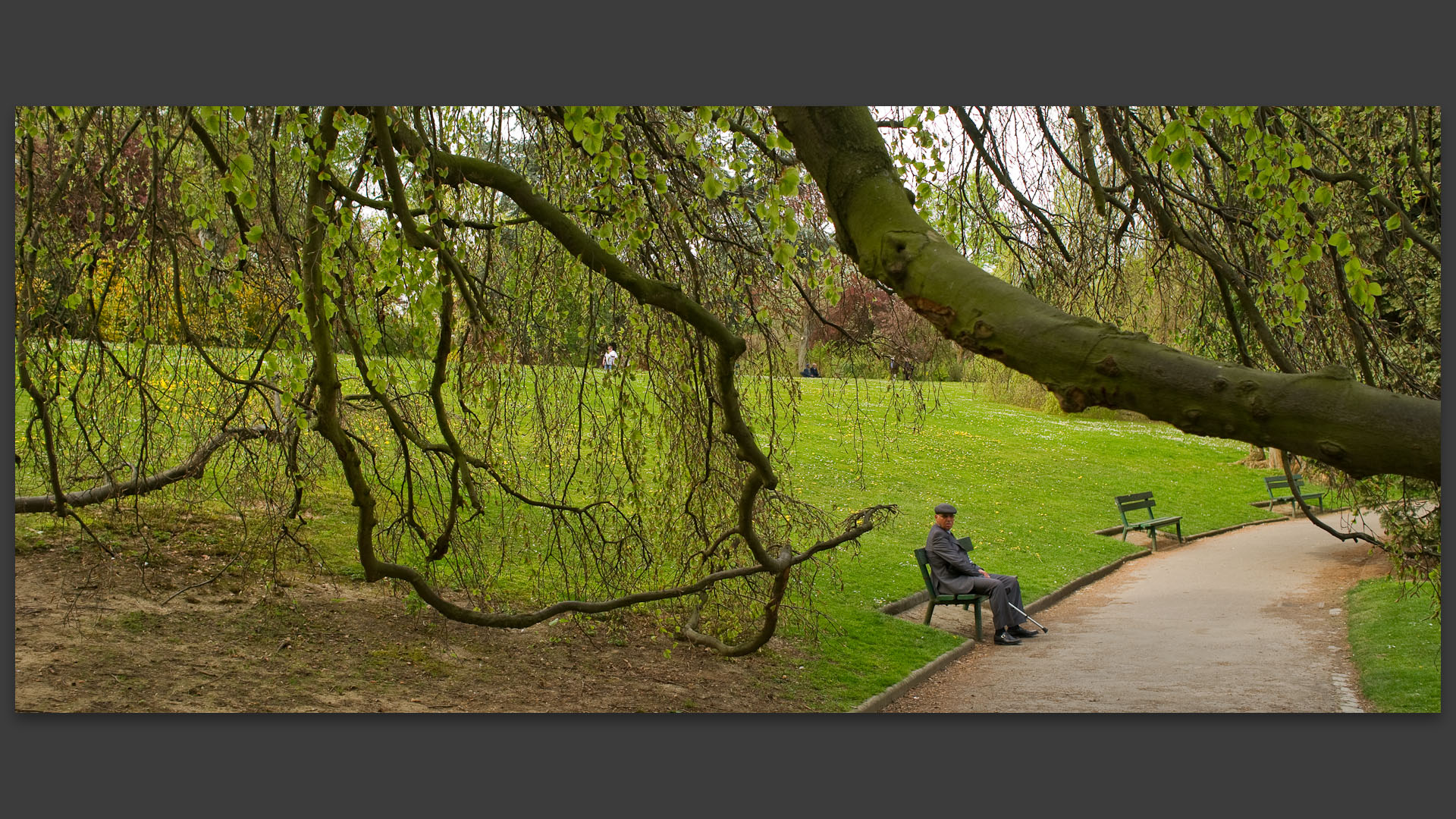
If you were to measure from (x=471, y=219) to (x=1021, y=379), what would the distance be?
216cm

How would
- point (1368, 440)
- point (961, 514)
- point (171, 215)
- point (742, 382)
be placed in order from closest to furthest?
point (1368, 440), point (171, 215), point (742, 382), point (961, 514)

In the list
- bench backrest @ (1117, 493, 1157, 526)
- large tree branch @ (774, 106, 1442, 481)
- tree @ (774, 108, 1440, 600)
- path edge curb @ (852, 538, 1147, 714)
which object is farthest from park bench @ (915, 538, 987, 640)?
large tree branch @ (774, 106, 1442, 481)

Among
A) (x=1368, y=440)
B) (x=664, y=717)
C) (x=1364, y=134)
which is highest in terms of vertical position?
(x=1364, y=134)

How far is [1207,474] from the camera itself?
17.8 ft

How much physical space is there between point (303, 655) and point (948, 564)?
2.52 m

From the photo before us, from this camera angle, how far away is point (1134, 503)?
525 centimetres

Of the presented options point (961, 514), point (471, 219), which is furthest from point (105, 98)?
point (961, 514)

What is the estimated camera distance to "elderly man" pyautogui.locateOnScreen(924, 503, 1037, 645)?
4.58 metres

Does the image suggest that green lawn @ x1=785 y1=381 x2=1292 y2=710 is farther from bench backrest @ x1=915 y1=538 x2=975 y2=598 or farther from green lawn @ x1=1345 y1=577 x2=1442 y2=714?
green lawn @ x1=1345 y1=577 x2=1442 y2=714

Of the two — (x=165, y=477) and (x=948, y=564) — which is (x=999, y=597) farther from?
(x=165, y=477)

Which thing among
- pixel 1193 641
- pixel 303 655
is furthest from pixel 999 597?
pixel 303 655

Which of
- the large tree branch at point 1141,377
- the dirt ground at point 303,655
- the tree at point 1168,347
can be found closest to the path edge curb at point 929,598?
the dirt ground at point 303,655

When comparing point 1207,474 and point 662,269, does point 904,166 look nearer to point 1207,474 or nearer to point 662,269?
point 662,269

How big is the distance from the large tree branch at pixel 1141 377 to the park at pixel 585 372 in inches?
25.1
